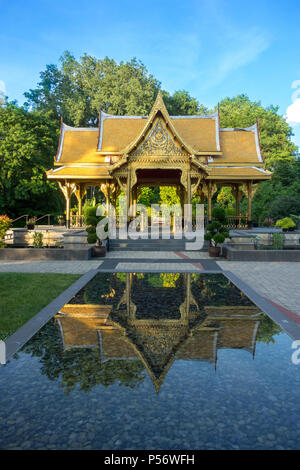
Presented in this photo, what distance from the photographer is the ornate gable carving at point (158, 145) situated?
71.4 ft

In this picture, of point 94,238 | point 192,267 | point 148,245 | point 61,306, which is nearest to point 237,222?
point 148,245

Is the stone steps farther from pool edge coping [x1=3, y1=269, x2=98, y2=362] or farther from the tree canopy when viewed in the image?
the tree canopy

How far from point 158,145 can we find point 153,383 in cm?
1940

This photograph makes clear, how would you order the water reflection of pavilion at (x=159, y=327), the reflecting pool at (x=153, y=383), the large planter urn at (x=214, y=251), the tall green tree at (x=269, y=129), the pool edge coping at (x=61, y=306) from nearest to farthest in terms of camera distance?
the reflecting pool at (x=153, y=383), the water reflection of pavilion at (x=159, y=327), the pool edge coping at (x=61, y=306), the large planter urn at (x=214, y=251), the tall green tree at (x=269, y=129)

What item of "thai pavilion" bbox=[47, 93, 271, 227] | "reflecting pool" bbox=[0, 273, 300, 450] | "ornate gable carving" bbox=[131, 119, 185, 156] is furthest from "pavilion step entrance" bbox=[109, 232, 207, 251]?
"reflecting pool" bbox=[0, 273, 300, 450]

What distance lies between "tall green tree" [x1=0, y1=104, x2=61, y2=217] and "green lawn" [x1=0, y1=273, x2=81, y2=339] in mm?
25032

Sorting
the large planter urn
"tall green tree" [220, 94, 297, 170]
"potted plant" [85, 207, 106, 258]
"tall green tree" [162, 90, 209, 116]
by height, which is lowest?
the large planter urn

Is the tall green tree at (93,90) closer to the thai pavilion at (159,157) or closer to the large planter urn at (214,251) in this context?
the thai pavilion at (159,157)

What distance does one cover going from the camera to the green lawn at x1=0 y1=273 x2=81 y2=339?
636 cm

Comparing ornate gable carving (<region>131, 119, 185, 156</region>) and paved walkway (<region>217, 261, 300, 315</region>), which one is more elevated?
ornate gable carving (<region>131, 119, 185, 156</region>)

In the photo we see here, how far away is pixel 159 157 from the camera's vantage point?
2167cm

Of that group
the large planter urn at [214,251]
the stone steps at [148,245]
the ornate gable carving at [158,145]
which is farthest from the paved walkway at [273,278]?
the ornate gable carving at [158,145]

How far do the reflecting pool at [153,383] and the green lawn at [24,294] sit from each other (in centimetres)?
69

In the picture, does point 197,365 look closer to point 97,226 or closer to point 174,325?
point 174,325
